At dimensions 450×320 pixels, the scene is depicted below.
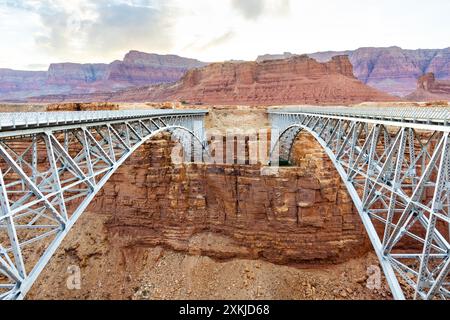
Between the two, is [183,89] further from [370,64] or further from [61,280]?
[370,64]

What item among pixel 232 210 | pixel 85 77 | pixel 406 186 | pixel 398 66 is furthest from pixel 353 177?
pixel 85 77

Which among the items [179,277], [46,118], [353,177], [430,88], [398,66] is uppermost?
[398,66]

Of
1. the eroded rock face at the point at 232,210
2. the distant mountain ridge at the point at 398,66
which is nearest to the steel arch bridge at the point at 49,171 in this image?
the eroded rock face at the point at 232,210

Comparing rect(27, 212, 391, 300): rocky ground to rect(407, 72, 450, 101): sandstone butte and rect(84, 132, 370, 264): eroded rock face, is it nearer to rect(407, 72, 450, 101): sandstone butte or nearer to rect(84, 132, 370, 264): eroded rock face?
rect(84, 132, 370, 264): eroded rock face

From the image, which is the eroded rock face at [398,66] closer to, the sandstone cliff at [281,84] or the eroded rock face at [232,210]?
the sandstone cliff at [281,84]

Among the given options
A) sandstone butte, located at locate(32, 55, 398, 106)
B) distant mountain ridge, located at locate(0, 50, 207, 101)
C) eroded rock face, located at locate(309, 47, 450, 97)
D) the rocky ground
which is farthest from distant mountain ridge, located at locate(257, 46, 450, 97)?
the rocky ground

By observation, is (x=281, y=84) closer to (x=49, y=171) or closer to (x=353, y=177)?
(x=353, y=177)

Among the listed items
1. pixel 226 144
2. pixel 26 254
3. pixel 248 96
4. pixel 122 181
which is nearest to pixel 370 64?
pixel 248 96
